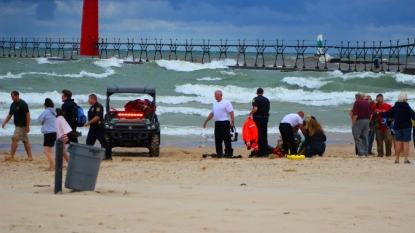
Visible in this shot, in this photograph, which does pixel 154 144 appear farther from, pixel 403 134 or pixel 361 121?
pixel 403 134

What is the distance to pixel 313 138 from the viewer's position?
1366 centimetres

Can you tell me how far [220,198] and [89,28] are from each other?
53.6 meters

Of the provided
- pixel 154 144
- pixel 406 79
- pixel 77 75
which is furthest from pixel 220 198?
pixel 406 79

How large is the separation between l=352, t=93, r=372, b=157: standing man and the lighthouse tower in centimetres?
4497

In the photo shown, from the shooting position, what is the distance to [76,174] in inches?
336

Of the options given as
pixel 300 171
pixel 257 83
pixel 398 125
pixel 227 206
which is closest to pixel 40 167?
pixel 300 171

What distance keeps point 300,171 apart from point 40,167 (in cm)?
441

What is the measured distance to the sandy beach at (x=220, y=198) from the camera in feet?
22.8

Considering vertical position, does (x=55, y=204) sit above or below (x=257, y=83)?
below

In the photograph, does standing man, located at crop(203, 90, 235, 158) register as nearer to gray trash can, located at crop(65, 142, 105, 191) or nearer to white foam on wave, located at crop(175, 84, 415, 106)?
gray trash can, located at crop(65, 142, 105, 191)

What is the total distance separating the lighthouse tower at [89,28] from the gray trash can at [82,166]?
49273mm

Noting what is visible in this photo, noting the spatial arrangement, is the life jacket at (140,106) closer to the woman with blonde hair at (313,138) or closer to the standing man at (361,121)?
the woman with blonde hair at (313,138)

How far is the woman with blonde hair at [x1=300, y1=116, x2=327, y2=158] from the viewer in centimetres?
1348

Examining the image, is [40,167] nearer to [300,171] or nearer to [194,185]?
[194,185]
